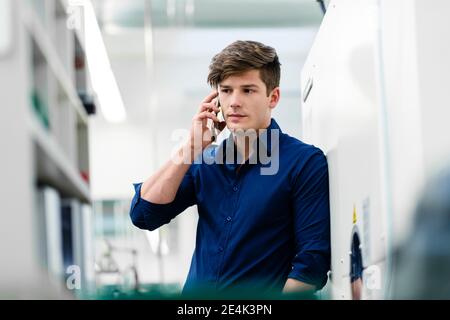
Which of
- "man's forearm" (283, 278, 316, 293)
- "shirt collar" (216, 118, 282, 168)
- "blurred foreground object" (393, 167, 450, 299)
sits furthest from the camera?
"shirt collar" (216, 118, 282, 168)

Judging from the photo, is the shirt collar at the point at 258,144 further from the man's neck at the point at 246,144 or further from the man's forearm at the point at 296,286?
the man's forearm at the point at 296,286

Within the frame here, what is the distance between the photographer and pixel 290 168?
1062 mm

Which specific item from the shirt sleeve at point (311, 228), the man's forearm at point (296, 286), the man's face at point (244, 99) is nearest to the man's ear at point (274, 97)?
the man's face at point (244, 99)

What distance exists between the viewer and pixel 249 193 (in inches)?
42.1

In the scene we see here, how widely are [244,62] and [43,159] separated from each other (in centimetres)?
36

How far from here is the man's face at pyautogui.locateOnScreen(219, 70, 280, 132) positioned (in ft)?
3.45

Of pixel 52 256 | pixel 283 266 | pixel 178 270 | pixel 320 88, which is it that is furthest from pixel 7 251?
pixel 320 88

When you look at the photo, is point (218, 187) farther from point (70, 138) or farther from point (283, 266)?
point (70, 138)

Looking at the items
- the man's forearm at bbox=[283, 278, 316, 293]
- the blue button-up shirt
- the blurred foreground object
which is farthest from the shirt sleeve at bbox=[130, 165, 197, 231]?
the blurred foreground object

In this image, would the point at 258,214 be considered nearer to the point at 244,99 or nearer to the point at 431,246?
the point at 244,99

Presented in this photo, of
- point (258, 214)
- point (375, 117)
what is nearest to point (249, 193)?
point (258, 214)

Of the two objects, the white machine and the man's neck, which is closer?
the white machine

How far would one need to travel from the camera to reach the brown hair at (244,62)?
102 cm

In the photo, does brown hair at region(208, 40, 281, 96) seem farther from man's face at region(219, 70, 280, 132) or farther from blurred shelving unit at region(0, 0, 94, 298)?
blurred shelving unit at region(0, 0, 94, 298)
